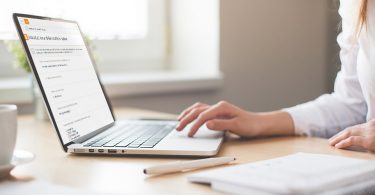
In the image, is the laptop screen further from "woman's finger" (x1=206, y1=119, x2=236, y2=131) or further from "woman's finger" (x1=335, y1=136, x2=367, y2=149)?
"woman's finger" (x1=335, y1=136, x2=367, y2=149)

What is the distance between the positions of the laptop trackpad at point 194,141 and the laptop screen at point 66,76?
0.52ft

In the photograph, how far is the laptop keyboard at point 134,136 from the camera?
900mm

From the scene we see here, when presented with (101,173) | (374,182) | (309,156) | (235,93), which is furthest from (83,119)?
(235,93)

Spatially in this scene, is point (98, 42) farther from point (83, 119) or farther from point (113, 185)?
point (113, 185)

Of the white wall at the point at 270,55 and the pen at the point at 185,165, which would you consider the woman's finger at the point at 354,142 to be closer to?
the pen at the point at 185,165

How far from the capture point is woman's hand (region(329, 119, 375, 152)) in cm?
89

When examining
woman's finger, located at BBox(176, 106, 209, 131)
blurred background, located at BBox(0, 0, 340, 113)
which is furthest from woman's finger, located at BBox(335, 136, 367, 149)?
blurred background, located at BBox(0, 0, 340, 113)

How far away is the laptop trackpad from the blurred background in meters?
0.63

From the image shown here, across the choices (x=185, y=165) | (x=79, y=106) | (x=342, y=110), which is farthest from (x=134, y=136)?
(x=342, y=110)

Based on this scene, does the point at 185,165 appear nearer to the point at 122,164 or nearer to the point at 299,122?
the point at 122,164

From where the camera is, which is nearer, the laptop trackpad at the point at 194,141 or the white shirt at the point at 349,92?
the laptop trackpad at the point at 194,141

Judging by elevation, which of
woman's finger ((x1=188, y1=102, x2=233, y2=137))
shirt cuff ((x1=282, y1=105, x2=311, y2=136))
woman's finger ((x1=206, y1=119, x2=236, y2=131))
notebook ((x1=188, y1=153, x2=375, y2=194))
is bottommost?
shirt cuff ((x1=282, y1=105, x2=311, y2=136))

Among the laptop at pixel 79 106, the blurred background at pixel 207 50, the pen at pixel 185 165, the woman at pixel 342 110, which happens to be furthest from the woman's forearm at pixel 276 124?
the blurred background at pixel 207 50

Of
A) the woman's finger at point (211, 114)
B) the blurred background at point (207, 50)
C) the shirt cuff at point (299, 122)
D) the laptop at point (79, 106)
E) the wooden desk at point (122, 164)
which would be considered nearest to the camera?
the wooden desk at point (122, 164)
